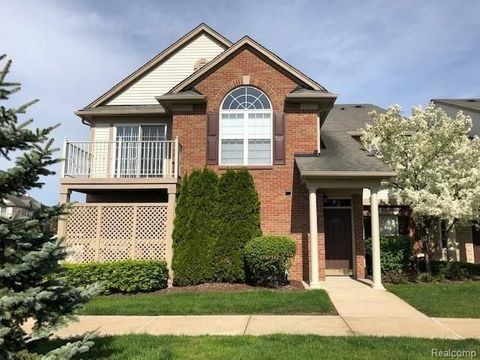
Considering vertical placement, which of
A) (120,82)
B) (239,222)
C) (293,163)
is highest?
(120,82)

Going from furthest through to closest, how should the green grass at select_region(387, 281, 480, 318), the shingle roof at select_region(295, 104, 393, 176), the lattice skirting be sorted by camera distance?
1. the lattice skirting
2. the shingle roof at select_region(295, 104, 393, 176)
3. the green grass at select_region(387, 281, 480, 318)

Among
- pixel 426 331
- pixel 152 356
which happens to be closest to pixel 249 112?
pixel 426 331

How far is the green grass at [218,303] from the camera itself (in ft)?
28.8

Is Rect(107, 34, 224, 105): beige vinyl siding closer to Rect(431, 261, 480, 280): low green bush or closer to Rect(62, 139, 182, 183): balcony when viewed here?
Rect(62, 139, 182, 183): balcony

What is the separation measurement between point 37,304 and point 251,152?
9.92 metres

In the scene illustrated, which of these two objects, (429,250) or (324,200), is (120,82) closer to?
(324,200)

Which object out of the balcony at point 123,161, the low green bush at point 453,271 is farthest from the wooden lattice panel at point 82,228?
the low green bush at point 453,271

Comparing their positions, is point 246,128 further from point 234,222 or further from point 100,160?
point 100,160

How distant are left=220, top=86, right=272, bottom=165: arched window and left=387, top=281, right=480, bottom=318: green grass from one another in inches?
214

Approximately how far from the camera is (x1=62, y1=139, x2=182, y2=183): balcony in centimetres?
1335

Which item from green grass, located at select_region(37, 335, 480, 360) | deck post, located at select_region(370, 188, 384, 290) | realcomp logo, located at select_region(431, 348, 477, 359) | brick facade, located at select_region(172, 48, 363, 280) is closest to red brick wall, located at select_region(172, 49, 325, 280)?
brick facade, located at select_region(172, 48, 363, 280)

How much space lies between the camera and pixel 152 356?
559cm

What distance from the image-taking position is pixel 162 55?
16250 mm

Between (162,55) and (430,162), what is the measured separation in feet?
33.4
